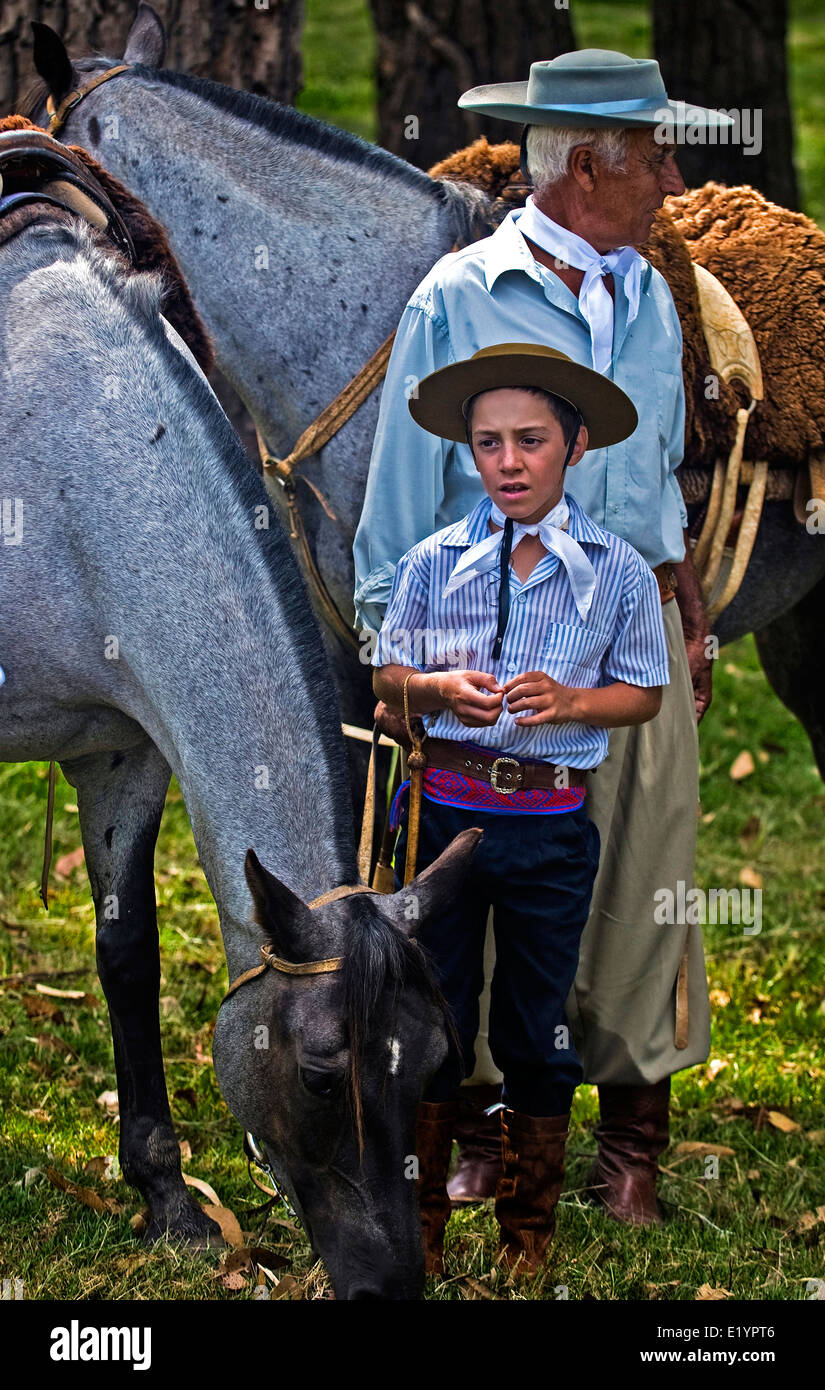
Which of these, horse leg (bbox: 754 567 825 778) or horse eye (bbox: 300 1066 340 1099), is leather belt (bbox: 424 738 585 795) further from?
horse leg (bbox: 754 567 825 778)

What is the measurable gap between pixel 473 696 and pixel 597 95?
4.31ft

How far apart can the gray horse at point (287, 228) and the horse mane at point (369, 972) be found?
1549 millimetres

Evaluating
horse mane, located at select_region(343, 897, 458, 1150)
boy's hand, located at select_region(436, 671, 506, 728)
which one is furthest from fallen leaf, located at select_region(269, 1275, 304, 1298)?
boy's hand, located at select_region(436, 671, 506, 728)

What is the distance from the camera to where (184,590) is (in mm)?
2820

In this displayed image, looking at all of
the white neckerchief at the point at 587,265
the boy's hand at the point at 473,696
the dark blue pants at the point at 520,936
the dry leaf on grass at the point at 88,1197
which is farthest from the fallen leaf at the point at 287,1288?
the white neckerchief at the point at 587,265

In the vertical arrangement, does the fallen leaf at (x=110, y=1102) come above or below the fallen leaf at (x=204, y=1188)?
above

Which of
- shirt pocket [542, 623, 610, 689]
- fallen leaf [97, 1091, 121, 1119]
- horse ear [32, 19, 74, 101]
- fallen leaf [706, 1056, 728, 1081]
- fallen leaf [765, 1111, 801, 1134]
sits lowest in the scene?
fallen leaf [765, 1111, 801, 1134]

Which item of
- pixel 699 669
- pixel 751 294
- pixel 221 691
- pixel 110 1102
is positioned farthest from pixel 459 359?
pixel 110 1102

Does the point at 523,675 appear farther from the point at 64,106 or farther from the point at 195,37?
the point at 195,37

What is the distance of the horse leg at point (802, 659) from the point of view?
473cm

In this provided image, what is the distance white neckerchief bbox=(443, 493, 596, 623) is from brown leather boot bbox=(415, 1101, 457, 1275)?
3.68 feet

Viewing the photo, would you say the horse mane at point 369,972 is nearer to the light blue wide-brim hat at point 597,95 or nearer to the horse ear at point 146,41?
the light blue wide-brim hat at point 597,95

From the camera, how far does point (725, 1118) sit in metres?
4.26

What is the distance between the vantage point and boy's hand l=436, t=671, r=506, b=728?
8.71ft
